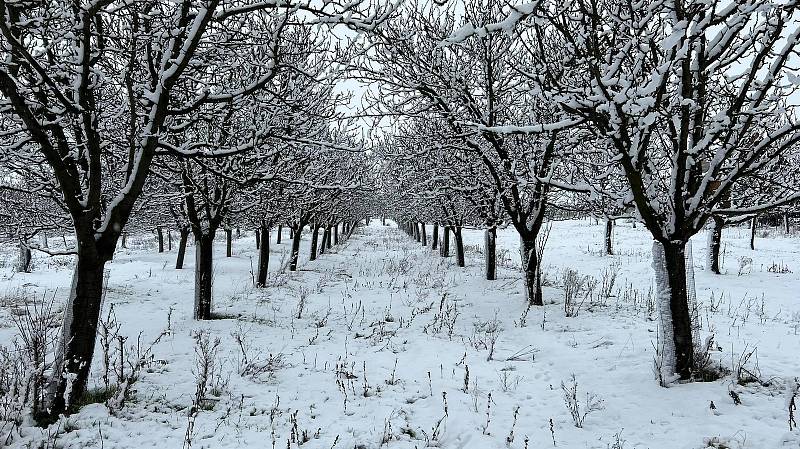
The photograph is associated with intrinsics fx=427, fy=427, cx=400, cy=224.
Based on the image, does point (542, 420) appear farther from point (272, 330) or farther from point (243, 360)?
point (272, 330)

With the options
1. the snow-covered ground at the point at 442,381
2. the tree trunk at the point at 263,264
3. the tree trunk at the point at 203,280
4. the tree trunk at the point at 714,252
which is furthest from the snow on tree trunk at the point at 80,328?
the tree trunk at the point at 714,252

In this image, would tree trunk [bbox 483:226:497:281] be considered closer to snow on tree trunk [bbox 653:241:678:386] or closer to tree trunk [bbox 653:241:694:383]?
snow on tree trunk [bbox 653:241:678:386]

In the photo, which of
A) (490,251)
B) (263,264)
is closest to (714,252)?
(490,251)

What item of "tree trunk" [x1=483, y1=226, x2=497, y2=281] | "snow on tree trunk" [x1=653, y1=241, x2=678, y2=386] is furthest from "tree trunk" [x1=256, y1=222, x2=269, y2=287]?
"snow on tree trunk" [x1=653, y1=241, x2=678, y2=386]

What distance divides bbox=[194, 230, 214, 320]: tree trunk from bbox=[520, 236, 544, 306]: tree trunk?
21.0 ft

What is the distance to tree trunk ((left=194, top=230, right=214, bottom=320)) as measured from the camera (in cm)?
846

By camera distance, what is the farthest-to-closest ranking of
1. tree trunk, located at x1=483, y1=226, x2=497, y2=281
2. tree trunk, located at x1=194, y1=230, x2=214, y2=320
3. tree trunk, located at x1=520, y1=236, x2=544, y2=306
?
tree trunk, located at x1=483, y1=226, x2=497, y2=281
tree trunk, located at x1=520, y1=236, x2=544, y2=306
tree trunk, located at x1=194, y1=230, x2=214, y2=320

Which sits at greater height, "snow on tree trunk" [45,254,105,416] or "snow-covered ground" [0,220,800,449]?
"snow on tree trunk" [45,254,105,416]

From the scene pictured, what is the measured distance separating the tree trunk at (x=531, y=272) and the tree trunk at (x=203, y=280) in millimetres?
6393

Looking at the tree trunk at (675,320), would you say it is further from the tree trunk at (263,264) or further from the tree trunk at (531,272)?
the tree trunk at (263,264)

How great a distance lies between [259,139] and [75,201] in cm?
187

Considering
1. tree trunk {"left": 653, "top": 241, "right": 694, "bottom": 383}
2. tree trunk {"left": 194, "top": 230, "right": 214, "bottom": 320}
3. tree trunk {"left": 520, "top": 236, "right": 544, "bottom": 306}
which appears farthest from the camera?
tree trunk {"left": 520, "top": 236, "right": 544, "bottom": 306}

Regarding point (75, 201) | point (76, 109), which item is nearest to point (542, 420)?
point (75, 201)

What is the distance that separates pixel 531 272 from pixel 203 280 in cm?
670
